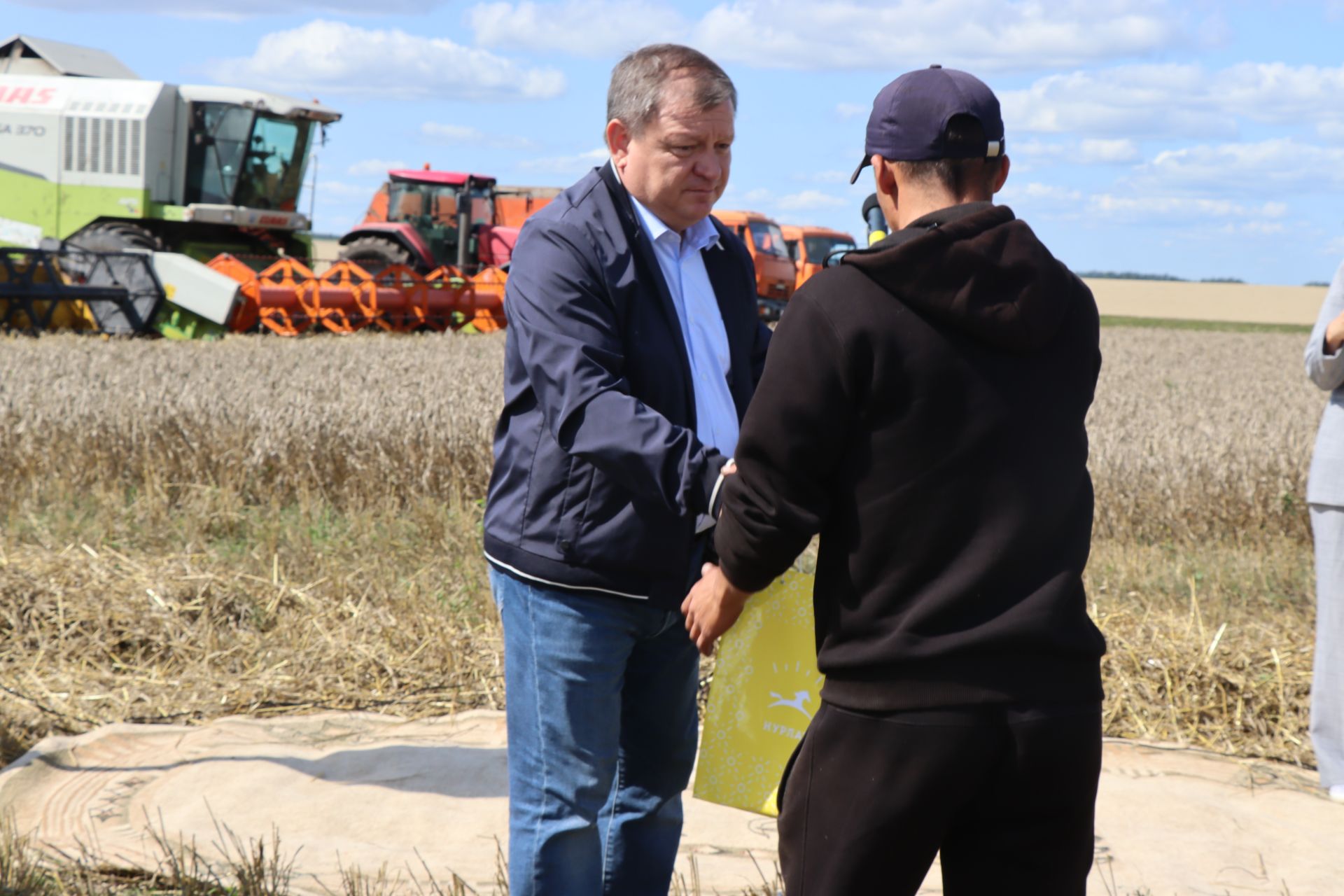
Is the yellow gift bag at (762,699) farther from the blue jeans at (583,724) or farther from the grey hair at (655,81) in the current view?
the grey hair at (655,81)

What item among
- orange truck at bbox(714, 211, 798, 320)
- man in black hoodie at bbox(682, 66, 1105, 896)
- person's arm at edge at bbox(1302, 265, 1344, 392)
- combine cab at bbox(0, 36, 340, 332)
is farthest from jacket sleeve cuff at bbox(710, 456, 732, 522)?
orange truck at bbox(714, 211, 798, 320)

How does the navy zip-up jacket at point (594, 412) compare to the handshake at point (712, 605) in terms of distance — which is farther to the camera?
the navy zip-up jacket at point (594, 412)

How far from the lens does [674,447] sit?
2164mm

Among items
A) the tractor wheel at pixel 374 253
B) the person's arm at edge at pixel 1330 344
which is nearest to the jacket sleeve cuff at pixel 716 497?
the person's arm at edge at pixel 1330 344

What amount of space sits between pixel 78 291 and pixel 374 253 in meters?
6.68

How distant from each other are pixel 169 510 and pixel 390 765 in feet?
10.8

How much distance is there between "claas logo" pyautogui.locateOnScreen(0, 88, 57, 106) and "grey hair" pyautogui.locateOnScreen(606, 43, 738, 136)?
20.4m

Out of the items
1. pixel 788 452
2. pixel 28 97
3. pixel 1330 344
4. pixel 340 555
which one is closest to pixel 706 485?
pixel 788 452

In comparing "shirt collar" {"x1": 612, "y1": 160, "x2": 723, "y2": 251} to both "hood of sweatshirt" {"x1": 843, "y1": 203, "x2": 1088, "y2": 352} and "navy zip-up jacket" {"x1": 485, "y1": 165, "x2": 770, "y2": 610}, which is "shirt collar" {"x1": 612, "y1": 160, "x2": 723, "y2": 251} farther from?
"hood of sweatshirt" {"x1": 843, "y1": 203, "x2": 1088, "y2": 352}

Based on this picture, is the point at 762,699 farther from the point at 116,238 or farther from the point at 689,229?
the point at 116,238

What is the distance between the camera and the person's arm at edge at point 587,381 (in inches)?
85.2

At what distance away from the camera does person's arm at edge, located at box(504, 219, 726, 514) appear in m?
2.16

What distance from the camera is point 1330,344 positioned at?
359cm

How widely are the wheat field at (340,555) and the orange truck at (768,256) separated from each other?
16.6 meters
